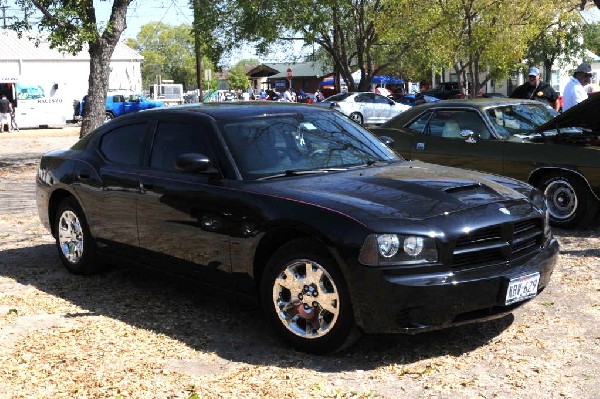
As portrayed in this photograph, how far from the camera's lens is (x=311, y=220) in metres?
4.60

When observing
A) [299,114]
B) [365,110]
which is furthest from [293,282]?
[365,110]

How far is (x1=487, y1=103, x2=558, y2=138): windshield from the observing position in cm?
923

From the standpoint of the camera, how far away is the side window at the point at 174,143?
5637mm

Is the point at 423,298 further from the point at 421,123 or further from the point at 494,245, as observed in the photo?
the point at 421,123

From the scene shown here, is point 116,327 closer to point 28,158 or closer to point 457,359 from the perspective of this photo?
point 457,359

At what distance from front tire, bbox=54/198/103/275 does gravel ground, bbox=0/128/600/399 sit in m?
0.16

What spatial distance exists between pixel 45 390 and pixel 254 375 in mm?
1157

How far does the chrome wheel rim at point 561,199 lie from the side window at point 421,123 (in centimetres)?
184

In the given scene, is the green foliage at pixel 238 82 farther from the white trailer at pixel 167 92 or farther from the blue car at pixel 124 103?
the blue car at pixel 124 103

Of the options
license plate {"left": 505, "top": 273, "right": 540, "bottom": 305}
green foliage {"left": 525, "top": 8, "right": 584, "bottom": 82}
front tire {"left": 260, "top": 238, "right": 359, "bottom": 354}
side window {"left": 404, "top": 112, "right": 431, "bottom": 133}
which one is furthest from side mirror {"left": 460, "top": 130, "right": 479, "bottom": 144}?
green foliage {"left": 525, "top": 8, "right": 584, "bottom": 82}

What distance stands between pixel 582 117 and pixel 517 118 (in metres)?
0.92

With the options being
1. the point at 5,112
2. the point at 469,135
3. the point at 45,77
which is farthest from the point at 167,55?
the point at 469,135

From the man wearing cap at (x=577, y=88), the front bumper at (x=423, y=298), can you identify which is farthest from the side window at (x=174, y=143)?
the man wearing cap at (x=577, y=88)

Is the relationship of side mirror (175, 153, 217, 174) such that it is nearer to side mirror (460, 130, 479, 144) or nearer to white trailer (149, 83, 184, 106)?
side mirror (460, 130, 479, 144)
